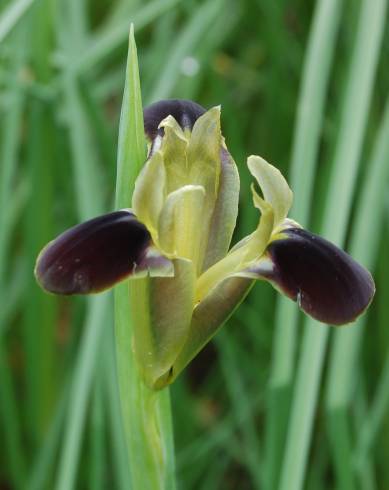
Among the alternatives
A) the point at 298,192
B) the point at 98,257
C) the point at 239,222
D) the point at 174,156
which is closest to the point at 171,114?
the point at 174,156

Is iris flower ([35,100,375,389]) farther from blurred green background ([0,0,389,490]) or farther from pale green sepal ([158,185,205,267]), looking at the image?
blurred green background ([0,0,389,490])

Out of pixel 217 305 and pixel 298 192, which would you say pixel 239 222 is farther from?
pixel 217 305

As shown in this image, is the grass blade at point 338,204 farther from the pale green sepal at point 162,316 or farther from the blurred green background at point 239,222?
the pale green sepal at point 162,316

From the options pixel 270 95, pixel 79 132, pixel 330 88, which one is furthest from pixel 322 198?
pixel 79 132

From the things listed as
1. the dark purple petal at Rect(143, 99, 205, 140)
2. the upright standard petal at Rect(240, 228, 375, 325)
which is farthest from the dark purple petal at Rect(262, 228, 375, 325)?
the dark purple petal at Rect(143, 99, 205, 140)

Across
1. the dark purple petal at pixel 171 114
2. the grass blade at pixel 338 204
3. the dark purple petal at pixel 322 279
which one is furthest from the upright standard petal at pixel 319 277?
the grass blade at pixel 338 204

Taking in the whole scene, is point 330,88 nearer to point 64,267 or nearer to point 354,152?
point 354,152
